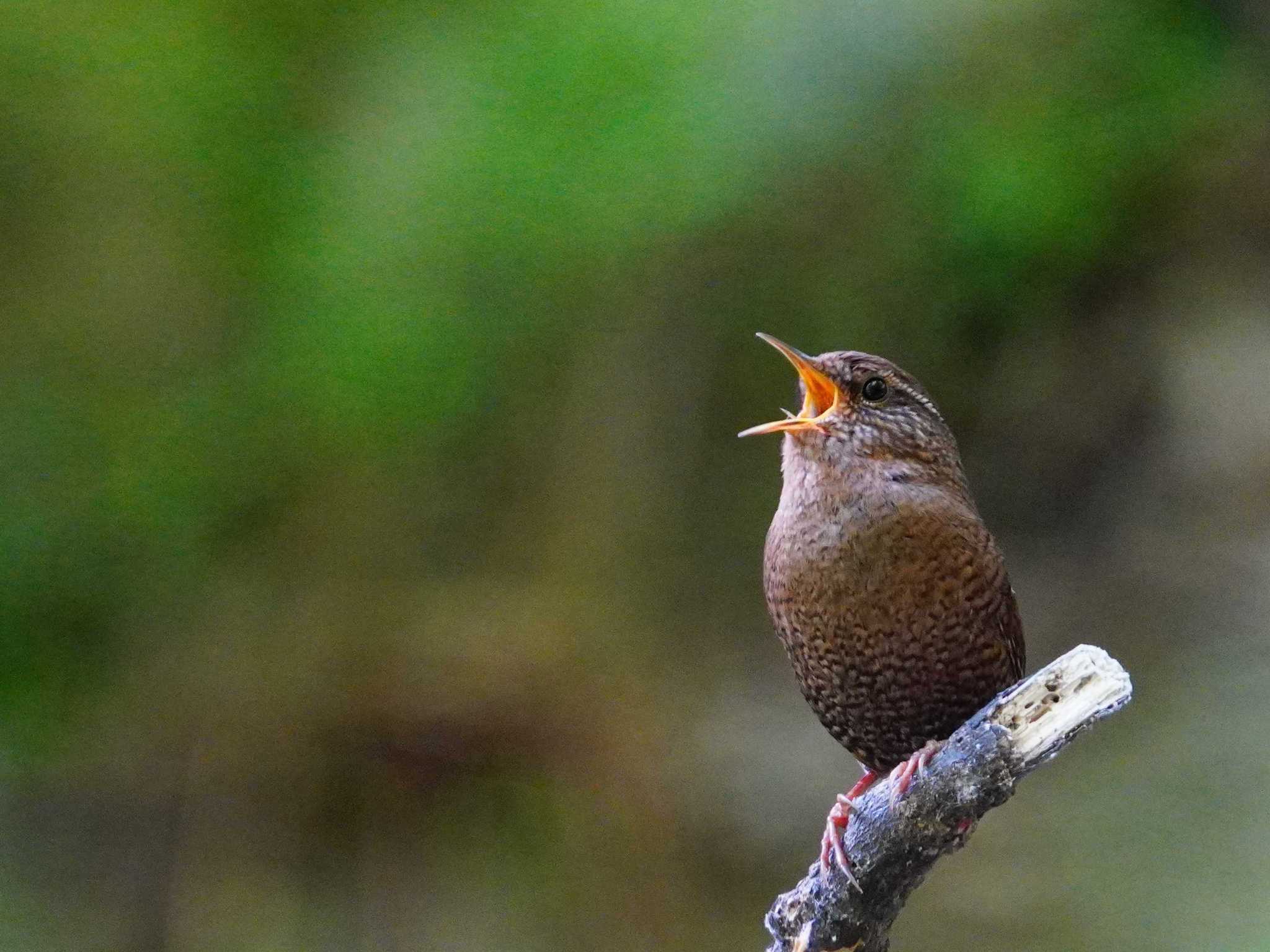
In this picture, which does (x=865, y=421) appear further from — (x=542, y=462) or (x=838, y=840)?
Result: (x=542, y=462)

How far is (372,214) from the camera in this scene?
4.56 meters

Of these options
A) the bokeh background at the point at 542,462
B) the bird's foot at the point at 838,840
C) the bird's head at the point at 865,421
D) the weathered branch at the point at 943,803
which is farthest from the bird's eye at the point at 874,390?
the bokeh background at the point at 542,462

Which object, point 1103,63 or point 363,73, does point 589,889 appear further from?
point 1103,63

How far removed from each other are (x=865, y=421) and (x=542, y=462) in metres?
2.94

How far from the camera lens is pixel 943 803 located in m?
2.20

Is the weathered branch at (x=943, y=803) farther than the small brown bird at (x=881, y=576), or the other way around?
the small brown bird at (x=881, y=576)

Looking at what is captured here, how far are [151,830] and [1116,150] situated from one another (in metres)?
4.54

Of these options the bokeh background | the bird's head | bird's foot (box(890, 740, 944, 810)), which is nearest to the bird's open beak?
the bird's head

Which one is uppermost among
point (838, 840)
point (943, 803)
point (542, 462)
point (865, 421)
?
point (865, 421)

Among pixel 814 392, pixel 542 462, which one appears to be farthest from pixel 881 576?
pixel 542 462

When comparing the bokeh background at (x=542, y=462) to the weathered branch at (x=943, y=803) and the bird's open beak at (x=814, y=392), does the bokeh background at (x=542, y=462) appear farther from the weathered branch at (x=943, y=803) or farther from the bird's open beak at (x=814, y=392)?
the weathered branch at (x=943, y=803)

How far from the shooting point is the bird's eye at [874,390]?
8.51 feet

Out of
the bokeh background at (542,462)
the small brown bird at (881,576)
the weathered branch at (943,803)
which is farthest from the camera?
the bokeh background at (542,462)

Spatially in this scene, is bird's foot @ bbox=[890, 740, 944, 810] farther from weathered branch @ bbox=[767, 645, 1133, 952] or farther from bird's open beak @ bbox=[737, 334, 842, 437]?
bird's open beak @ bbox=[737, 334, 842, 437]
